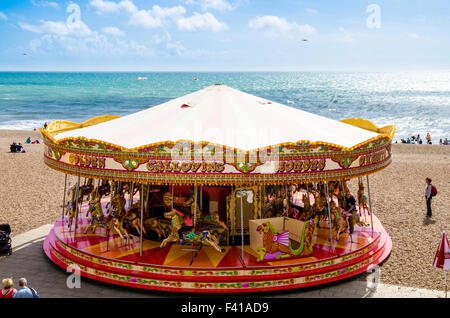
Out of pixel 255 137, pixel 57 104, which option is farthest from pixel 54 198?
pixel 57 104

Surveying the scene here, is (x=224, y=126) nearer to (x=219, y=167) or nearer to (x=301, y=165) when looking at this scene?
(x=219, y=167)

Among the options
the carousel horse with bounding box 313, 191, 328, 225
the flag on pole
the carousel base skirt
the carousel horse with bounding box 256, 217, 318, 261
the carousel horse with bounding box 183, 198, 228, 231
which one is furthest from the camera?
the carousel horse with bounding box 313, 191, 328, 225

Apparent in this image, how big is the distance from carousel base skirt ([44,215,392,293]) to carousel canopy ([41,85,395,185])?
6.55 ft

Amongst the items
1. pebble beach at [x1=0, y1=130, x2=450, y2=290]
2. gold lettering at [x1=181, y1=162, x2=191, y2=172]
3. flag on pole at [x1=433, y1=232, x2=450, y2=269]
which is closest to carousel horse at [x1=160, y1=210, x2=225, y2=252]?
gold lettering at [x1=181, y1=162, x2=191, y2=172]

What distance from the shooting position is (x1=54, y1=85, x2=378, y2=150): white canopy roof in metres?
10.2

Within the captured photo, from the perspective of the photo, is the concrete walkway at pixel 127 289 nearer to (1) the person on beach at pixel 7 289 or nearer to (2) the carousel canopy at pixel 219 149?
(1) the person on beach at pixel 7 289

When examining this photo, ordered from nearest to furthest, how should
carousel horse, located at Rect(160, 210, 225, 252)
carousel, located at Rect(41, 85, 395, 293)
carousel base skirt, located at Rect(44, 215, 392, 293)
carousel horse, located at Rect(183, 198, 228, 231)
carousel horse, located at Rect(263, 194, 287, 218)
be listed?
carousel, located at Rect(41, 85, 395, 293), carousel base skirt, located at Rect(44, 215, 392, 293), carousel horse, located at Rect(160, 210, 225, 252), carousel horse, located at Rect(183, 198, 228, 231), carousel horse, located at Rect(263, 194, 287, 218)

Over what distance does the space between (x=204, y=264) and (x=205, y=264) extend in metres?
0.02

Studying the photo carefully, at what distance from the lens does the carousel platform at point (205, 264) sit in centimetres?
967

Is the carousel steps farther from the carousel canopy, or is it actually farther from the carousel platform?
the carousel canopy

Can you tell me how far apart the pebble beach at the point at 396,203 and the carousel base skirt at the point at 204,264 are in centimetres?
100

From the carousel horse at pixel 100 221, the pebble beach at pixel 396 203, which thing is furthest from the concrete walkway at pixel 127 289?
the carousel horse at pixel 100 221

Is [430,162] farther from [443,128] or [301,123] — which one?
[443,128]
